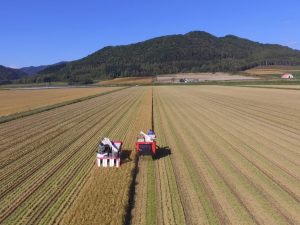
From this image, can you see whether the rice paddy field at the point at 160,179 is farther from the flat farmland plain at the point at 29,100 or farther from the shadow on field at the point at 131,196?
the flat farmland plain at the point at 29,100

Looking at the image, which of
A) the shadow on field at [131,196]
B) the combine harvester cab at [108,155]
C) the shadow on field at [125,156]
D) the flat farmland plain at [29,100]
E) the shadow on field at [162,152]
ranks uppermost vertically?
the combine harvester cab at [108,155]

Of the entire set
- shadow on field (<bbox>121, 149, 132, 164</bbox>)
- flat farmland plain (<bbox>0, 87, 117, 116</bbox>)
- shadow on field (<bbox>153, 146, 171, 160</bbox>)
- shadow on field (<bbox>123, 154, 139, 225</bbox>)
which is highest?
shadow on field (<bbox>123, 154, 139, 225</bbox>)

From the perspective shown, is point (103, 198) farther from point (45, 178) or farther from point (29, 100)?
point (29, 100)

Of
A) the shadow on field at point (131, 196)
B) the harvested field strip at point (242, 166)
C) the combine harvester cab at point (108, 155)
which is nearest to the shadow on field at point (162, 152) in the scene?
the harvested field strip at point (242, 166)

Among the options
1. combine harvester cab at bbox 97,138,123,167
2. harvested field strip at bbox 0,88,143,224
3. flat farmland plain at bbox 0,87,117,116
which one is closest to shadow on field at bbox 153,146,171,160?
combine harvester cab at bbox 97,138,123,167

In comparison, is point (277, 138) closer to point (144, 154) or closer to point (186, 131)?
point (186, 131)

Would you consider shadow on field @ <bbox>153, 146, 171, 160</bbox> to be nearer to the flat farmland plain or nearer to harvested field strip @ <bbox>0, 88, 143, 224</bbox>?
harvested field strip @ <bbox>0, 88, 143, 224</bbox>

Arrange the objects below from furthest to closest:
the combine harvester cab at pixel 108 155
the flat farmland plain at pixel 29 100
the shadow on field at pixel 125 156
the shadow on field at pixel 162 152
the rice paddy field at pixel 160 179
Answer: the flat farmland plain at pixel 29 100, the shadow on field at pixel 162 152, the shadow on field at pixel 125 156, the combine harvester cab at pixel 108 155, the rice paddy field at pixel 160 179

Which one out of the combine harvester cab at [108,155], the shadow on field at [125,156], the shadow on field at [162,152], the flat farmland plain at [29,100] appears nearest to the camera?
the combine harvester cab at [108,155]
